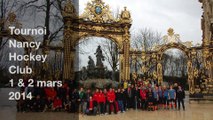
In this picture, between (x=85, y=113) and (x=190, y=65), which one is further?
(x=190, y=65)

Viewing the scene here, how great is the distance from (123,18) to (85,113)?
6294 millimetres

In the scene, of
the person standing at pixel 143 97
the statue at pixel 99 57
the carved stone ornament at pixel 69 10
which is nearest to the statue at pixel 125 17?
the carved stone ornament at pixel 69 10

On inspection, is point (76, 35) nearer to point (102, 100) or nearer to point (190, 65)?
point (102, 100)

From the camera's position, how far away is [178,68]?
36031 mm

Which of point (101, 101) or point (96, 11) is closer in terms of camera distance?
point (101, 101)

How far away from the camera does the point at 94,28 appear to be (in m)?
16.8

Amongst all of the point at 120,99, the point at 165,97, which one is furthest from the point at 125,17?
the point at 120,99

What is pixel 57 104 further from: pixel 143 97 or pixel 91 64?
pixel 91 64

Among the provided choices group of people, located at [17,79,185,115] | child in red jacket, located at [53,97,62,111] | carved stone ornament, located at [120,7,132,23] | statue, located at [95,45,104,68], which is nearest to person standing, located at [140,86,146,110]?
group of people, located at [17,79,185,115]

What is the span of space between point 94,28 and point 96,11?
0.94m

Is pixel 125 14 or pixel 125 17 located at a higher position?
pixel 125 14

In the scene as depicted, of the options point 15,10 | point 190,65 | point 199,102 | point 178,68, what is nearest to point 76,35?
A: point 15,10

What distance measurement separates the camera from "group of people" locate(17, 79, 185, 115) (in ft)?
44.3

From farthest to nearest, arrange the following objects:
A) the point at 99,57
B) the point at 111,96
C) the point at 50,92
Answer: the point at 99,57
the point at 50,92
the point at 111,96
